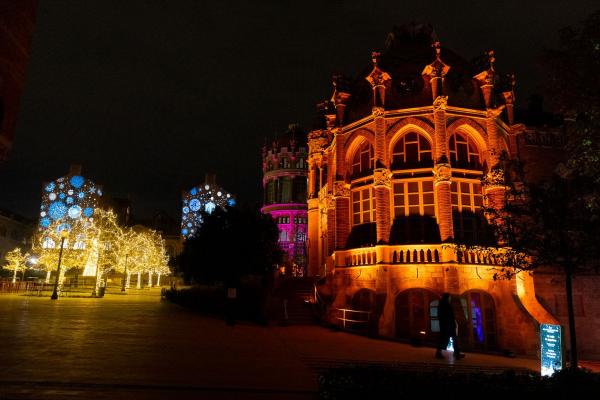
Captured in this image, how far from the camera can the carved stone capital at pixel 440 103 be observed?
21.2 meters

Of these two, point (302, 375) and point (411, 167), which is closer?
point (302, 375)

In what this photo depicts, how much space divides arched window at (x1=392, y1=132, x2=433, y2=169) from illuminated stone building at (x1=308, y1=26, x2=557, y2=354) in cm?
6

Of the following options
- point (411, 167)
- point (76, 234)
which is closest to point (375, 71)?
point (411, 167)

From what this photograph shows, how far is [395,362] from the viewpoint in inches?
445

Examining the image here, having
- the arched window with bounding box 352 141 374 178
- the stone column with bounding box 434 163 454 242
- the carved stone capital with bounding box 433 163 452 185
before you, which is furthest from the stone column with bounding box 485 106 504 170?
the arched window with bounding box 352 141 374 178

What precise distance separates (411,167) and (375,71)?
575 cm

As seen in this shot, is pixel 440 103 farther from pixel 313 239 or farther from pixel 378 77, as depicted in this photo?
pixel 313 239

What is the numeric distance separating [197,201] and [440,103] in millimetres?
62272

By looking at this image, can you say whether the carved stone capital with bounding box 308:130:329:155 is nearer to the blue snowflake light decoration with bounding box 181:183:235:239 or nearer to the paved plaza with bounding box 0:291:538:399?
the paved plaza with bounding box 0:291:538:399

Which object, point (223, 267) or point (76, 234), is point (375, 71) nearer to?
point (223, 267)

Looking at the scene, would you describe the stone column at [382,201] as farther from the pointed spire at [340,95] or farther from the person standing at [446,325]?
the person standing at [446,325]

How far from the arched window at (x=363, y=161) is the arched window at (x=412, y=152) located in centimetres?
142

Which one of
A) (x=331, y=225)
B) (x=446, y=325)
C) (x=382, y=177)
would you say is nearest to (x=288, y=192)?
(x=331, y=225)

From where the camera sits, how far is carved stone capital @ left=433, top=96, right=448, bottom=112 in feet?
69.5
